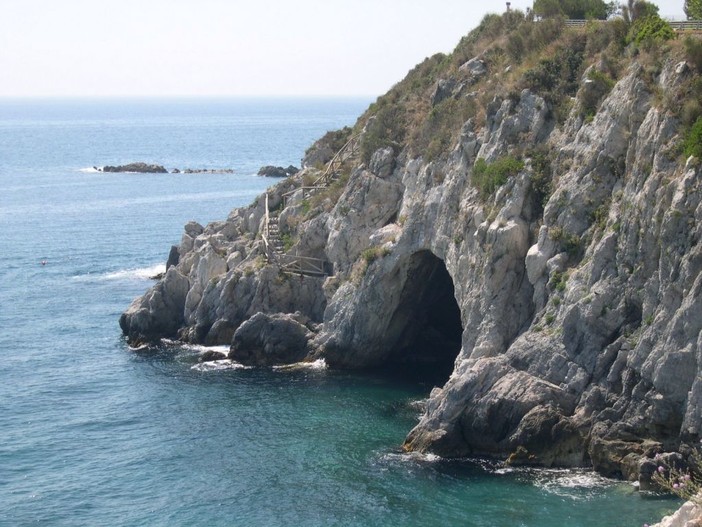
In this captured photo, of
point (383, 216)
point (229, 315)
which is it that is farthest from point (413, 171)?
point (229, 315)

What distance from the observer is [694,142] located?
4150cm

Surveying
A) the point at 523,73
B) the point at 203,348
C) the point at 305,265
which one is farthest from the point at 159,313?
the point at 523,73

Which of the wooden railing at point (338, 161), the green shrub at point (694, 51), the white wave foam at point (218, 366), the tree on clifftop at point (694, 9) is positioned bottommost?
the white wave foam at point (218, 366)

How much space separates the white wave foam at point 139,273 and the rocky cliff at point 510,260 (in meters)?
16.0

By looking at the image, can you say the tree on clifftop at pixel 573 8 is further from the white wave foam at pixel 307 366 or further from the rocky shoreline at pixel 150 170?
the rocky shoreline at pixel 150 170

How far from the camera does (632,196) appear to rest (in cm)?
4378

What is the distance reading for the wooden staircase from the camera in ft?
208

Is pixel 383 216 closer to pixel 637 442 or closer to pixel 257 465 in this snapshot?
pixel 257 465

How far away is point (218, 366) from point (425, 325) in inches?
455

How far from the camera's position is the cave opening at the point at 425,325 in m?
57.6

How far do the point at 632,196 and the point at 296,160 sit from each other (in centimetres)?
13015

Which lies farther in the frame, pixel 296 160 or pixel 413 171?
pixel 296 160

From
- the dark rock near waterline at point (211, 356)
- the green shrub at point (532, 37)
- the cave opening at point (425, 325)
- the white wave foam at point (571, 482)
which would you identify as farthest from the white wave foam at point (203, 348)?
the white wave foam at point (571, 482)

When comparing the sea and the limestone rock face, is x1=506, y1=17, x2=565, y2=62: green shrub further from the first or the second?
the limestone rock face
